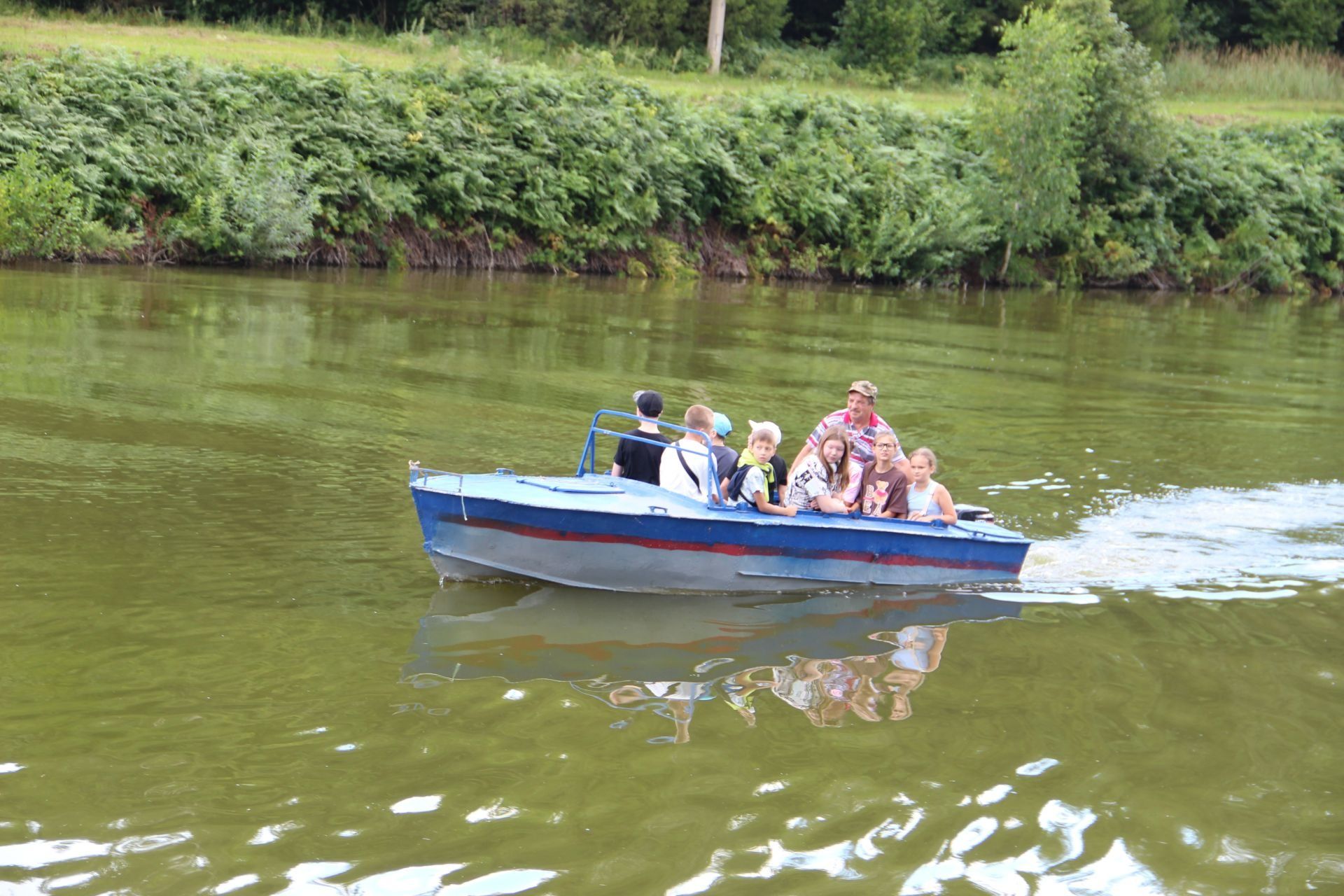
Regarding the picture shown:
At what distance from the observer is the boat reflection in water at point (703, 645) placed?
6707mm

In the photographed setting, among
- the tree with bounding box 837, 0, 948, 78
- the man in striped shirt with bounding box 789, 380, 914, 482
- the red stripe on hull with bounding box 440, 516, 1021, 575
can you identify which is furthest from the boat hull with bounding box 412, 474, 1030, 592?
the tree with bounding box 837, 0, 948, 78

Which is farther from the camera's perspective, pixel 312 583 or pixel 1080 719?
pixel 312 583

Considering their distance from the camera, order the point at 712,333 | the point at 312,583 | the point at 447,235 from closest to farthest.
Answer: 1. the point at 312,583
2. the point at 712,333
3. the point at 447,235

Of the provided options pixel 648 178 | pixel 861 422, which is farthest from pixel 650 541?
pixel 648 178

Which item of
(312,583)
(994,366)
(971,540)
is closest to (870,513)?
(971,540)

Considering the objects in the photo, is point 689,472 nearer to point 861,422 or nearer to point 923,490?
point 923,490

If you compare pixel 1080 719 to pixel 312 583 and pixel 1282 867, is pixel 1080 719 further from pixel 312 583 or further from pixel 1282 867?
pixel 312 583

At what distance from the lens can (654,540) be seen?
26.8 ft

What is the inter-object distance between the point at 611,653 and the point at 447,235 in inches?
956

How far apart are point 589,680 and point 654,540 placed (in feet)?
4.96

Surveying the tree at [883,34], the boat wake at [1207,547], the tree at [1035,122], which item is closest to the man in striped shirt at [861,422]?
the boat wake at [1207,547]

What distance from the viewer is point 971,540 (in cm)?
902

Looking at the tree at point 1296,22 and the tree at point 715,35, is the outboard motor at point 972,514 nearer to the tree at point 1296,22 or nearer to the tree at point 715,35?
the tree at point 715,35

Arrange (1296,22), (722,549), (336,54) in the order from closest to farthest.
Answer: (722,549) < (336,54) < (1296,22)
